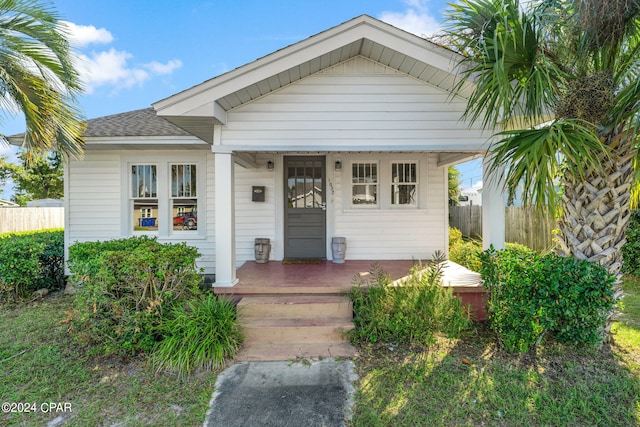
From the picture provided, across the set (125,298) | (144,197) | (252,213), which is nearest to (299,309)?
(125,298)

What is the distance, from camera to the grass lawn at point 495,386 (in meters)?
2.66

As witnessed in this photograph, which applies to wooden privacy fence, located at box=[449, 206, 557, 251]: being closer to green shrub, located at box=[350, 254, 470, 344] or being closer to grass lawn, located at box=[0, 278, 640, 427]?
grass lawn, located at box=[0, 278, 640, 427]

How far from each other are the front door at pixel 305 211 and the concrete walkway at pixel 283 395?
3465mm

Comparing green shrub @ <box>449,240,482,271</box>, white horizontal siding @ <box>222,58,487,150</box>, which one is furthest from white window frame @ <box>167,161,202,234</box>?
green shrub @ <box>449,240,482,271</box>

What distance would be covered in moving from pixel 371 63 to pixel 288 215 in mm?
3550

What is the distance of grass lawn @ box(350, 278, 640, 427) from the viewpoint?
266 cm

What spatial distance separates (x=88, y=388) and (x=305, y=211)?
464cm

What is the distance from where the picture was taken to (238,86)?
4223 millimetres

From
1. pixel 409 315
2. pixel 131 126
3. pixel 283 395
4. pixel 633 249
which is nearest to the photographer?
pixel 283 395

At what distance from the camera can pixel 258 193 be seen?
6.70 metres

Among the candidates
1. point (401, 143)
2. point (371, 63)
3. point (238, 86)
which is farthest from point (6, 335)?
point (371, 63)

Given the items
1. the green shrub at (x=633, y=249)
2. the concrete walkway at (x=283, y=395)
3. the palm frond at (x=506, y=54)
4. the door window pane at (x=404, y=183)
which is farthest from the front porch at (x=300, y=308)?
the green shrub at (x=633, y=249)

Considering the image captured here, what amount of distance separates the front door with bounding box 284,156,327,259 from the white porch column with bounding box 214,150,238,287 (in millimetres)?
2303

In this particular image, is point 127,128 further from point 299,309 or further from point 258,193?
point 299,309
